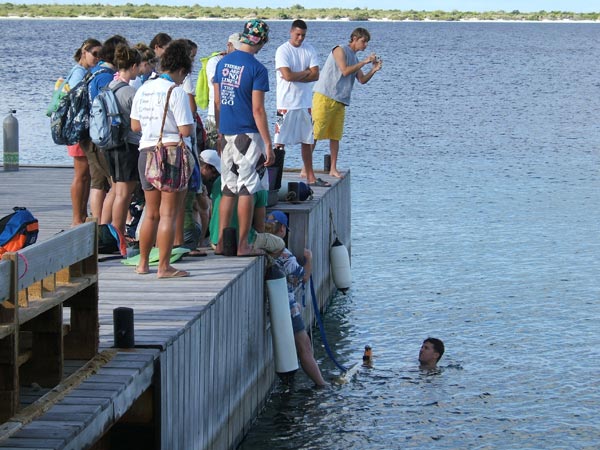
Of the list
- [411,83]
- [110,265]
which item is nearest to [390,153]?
[110,265]

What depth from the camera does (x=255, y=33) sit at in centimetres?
942

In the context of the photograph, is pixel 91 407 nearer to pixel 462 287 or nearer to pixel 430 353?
pixel 430 353

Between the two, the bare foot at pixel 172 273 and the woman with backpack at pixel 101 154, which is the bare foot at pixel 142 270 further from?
the woman with backpack at pixel 101 154

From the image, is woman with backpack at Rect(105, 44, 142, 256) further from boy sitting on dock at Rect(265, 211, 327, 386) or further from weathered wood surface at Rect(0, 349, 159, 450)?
weathered wood surface at Rect(0, 349, 159, 450)

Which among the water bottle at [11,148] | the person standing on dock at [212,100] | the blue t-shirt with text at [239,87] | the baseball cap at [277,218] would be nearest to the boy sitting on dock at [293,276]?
the baseball cap at [277,218]

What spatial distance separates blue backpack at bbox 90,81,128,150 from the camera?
959 cm

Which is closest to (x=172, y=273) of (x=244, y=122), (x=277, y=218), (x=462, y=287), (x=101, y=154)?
(x=244, y=122)

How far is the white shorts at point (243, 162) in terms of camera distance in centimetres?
950

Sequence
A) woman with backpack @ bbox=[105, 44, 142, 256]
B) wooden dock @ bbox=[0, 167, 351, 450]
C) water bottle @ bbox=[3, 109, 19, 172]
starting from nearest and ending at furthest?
wooden dock @ bbox=[0, 167, 351, 450] → woman with backpack @ bbox=[105, 44, 142, 256] → water bottle @ bbox=[3, 109, 19, 172]

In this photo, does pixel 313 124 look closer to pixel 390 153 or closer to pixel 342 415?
pixel 342 415

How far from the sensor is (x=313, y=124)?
14367 millimetres

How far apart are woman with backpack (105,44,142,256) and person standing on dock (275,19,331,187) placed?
303cm

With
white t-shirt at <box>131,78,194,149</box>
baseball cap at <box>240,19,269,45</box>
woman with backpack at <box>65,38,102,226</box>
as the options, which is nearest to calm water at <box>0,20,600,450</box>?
woman with backpack at <box>65,38,102,226</box>

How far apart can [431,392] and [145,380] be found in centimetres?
516
